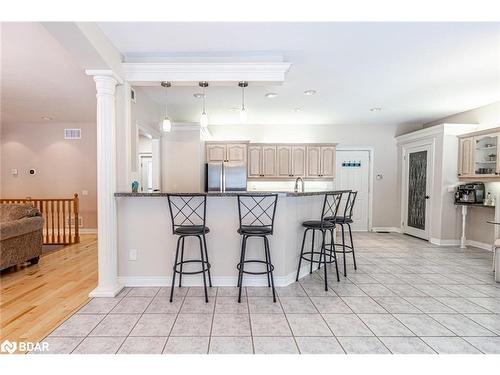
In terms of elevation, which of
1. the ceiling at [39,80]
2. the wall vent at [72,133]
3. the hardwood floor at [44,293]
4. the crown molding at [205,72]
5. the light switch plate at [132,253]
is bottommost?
the hardwood floor at [44,293]

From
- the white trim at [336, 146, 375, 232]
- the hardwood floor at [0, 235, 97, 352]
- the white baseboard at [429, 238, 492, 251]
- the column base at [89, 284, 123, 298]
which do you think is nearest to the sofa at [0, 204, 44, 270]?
the hardwood floor at [0, 235, 97, 352]

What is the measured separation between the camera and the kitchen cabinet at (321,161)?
6.31m

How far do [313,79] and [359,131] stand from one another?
341 centimetres

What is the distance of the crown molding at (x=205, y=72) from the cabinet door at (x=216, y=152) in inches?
116

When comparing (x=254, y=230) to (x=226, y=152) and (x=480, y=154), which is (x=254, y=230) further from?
(x=480, y=154)

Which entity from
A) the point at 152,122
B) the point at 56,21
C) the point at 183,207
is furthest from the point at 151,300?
the point at 152,122

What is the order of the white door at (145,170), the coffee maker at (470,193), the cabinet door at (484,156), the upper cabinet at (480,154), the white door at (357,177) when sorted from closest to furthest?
1. the upper cabinet at (480,154)
2. the cabinet door at (484,156)
3. the coffee maker at (470,193)
4. the white door at (357,177)
5. the white door at (145,170)

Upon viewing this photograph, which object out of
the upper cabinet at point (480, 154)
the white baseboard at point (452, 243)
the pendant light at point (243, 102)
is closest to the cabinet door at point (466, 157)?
the upper cabinet at point (480, 154)

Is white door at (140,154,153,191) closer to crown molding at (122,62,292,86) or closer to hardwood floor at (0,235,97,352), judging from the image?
hardwood floor at (0,235,97,352)

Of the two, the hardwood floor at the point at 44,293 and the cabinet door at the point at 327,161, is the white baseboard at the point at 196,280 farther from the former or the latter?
the cabinet door at the point at 327,161

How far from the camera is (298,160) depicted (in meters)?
6.29

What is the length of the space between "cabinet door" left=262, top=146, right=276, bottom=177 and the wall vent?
4269 mm

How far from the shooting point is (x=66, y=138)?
6.31 m
